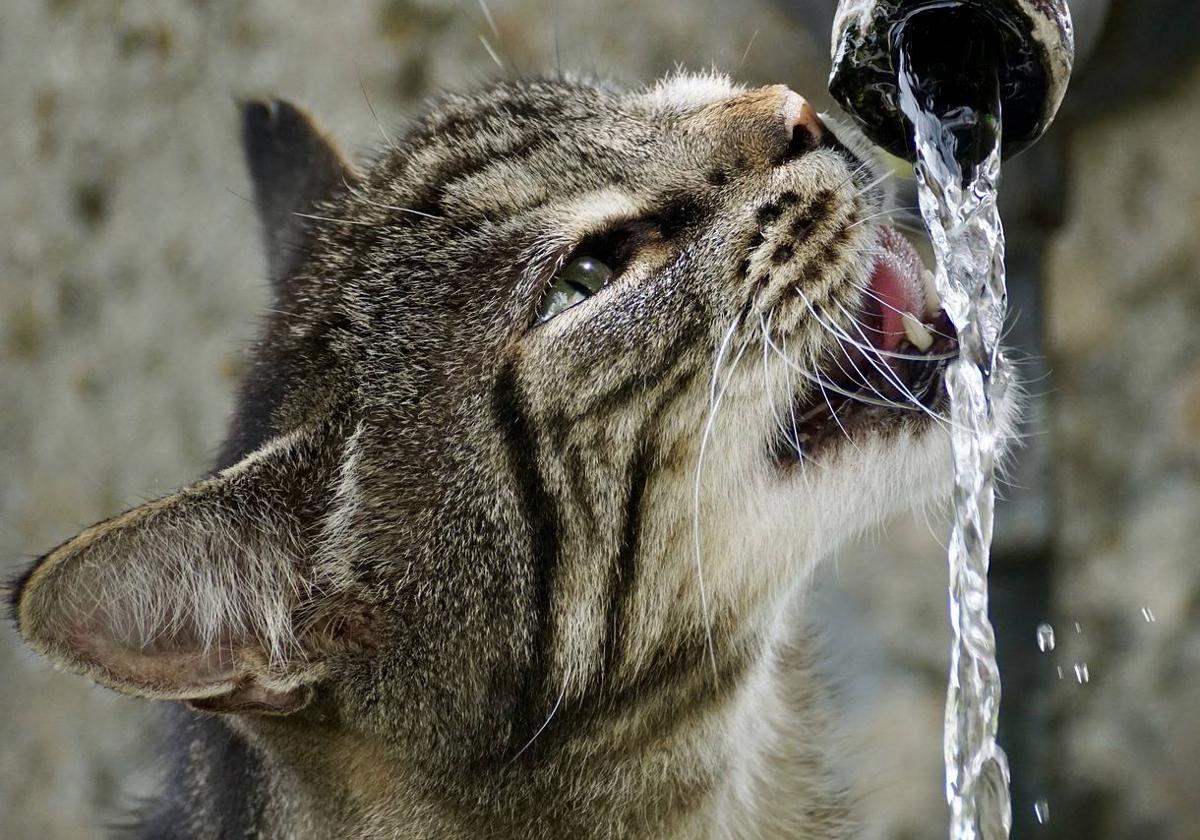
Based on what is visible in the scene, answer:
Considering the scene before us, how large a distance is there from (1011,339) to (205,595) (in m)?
1.78

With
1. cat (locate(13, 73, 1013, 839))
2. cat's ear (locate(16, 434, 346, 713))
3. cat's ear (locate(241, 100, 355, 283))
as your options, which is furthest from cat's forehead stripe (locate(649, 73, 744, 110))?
cat's ear (locate(16, 434, 346, 713))

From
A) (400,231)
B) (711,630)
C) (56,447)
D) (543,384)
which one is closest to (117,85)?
(56,447)

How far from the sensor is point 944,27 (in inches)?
60.0

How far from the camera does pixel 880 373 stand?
5.30ft

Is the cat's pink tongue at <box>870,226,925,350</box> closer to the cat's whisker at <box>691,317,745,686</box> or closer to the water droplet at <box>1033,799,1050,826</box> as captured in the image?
the cat's whisker at <box>691,317,745,686</box>

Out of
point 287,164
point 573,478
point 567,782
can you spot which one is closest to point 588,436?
point 573,478

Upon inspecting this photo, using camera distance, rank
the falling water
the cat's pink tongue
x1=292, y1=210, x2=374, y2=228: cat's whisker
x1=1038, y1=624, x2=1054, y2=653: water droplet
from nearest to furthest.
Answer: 1. the falling water
2. the cat's pink tongue
3. x1=292, y1=210, x2=374, y2=228: cat's whisker
4. x1=1038, y1=624, x2=1054, y2=653: water droplet

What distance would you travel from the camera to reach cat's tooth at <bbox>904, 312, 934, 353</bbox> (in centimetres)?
160

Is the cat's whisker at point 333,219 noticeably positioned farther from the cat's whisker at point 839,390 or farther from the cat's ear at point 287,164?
the cat's whisker at point 839,390

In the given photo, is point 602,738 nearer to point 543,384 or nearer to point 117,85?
point 543,384

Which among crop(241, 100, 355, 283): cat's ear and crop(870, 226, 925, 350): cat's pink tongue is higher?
crop(241, 100, 355, 283): cat's ear

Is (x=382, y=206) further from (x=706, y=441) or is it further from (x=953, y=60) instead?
(x=953, y=60)

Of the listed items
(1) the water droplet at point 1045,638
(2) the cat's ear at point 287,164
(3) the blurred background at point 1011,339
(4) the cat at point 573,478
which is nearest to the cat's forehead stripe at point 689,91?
(4) the cat at point 573,478

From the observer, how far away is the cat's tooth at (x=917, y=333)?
5.26 ft
